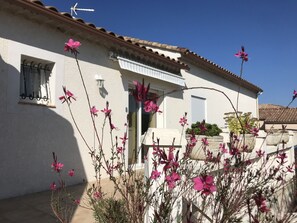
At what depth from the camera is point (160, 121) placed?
1273 cm

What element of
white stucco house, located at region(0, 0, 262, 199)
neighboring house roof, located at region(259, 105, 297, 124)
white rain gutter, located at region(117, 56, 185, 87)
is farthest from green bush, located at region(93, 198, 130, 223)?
neighboring house roof, located at region(259, 105, 297, 124)

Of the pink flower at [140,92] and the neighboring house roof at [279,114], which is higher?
the neighboring house roof at [279,114]

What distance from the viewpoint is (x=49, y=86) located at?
311 inches

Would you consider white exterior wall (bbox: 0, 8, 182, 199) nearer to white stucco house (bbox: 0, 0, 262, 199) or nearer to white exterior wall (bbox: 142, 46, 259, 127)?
white stucco house (bbox: 0, 0, 262, 199)

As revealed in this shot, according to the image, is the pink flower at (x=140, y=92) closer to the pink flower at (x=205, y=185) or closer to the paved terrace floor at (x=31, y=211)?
the pink flower at (x=205, y=185)

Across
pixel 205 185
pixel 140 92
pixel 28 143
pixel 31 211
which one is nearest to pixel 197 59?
pixel 28 143

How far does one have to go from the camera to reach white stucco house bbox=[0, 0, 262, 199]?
22.1ft

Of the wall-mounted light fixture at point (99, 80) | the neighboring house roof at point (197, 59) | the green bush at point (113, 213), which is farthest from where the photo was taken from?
the neighboring house roof at point (197, 59)

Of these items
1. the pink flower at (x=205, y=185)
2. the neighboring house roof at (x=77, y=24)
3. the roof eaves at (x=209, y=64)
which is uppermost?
the roof eaves at (x=209, y=64)

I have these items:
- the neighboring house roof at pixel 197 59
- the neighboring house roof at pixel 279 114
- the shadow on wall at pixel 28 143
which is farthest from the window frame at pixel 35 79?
the neighboring house roof at pixel 279 114

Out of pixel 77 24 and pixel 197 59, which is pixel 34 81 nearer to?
pixel 77 24

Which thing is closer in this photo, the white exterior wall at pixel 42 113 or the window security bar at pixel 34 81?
the white exterior wall at pixel 42 113

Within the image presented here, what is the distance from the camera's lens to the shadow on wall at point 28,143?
6.62 meters

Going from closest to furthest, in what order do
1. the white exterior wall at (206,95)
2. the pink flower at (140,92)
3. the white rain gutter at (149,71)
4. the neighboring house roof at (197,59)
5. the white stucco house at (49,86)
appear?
the pink flower at (140,92) < the white stucco house at (49,86) < the white rain gutter at (149,71) < the white exterior wall at (206,95) < the neighboring house roof at (197,59)
